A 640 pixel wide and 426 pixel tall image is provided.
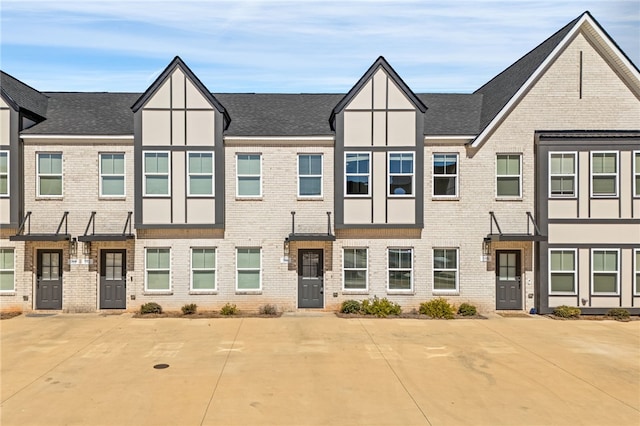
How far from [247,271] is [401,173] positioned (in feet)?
25.7

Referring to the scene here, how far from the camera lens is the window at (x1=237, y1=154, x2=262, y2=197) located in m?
18.5

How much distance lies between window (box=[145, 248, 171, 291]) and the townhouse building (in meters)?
0.09

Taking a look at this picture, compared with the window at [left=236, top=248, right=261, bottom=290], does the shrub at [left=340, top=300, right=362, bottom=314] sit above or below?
below

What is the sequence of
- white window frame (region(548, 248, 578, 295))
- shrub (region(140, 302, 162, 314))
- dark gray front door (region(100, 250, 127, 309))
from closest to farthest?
1. shrub (region(140, 302, 162, 314))
2. white window frame (region(548, 248, 578, 295))
3. dark gray front door (region(100, 250, 127, 309))

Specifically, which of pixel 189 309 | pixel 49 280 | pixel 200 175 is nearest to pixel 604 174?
pixel 200 175

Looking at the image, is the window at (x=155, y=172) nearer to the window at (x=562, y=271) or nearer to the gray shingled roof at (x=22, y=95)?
the gray shingled roof at (x=22, y=95)

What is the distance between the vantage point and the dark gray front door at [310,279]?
1848 cm

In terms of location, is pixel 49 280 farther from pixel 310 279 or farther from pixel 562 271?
pixel 562 271

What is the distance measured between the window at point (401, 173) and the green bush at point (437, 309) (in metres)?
4.72

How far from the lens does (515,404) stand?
9.39 m

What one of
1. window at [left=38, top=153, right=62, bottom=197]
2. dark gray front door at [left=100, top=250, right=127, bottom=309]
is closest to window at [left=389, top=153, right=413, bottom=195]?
dark gray front door at [left=100, top=250, right=127, bottom=309]

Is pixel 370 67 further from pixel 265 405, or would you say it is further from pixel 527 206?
pixel 265 405

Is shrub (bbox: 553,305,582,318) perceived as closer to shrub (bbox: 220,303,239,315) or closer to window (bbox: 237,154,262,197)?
shrub (bbox: 220,303,239,315)

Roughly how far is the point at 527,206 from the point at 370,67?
29.6 feet
